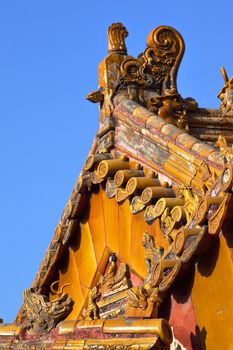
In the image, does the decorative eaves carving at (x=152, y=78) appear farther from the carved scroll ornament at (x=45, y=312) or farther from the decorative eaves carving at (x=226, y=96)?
the carved scroll ornament at (x=45, y=312)

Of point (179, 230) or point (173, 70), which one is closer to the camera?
point (179, 230)

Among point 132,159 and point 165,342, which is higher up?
point 132,159

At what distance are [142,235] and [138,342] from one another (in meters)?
3.88

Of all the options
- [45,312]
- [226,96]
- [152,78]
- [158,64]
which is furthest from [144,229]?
[226,96]

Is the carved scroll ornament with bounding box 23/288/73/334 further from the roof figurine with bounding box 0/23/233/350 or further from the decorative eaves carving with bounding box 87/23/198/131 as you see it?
the decorative eaves carving with bounding box 87/23/198/131

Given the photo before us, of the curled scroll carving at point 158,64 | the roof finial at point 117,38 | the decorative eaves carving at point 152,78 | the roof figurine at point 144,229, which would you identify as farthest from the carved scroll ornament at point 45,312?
the roof finial at point 117,38

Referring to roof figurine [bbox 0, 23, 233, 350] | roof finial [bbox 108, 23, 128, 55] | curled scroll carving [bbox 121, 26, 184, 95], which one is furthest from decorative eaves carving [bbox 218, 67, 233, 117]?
roof finial [bbox 108, 23, 128, 55]

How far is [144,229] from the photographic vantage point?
17.7 meters

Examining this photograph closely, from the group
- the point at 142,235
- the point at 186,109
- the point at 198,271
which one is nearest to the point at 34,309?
the point at 142,235

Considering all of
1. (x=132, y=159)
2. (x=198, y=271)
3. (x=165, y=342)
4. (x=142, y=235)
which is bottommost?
(x=165, y=342)

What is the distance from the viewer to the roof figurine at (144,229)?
14727 millimetres

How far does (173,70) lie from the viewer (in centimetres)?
2067

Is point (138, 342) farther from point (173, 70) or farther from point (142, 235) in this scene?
point (173, 70)

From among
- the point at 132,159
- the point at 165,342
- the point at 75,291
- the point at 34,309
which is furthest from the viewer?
the point at 75,291
